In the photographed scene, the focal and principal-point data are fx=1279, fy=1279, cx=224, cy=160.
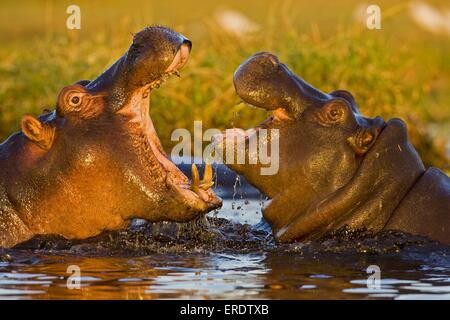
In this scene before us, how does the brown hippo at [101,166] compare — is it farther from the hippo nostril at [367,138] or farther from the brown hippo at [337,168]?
the hippo nostril at [367,138]

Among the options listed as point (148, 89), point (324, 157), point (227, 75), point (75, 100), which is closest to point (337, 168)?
point (324, 157)

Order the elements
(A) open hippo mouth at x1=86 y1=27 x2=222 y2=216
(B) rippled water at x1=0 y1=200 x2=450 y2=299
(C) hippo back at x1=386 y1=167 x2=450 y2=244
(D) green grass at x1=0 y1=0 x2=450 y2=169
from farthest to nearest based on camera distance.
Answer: (D) green grass at x1=0 y1=0 x2=450 y2=169, (C) hippo back at x1=386 y1=167 x2=450 y2=244, (A) open hippo mouth at x1=86 y1=27 x2=222 y2=216, (B) rippled water at x1=0 y1=200 x2=450 y2=299

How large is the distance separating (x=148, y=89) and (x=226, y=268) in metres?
1.21

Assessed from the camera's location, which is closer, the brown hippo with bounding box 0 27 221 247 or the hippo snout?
the brown hippo with bounding box 0 27 221 247

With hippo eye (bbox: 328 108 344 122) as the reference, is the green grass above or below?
above

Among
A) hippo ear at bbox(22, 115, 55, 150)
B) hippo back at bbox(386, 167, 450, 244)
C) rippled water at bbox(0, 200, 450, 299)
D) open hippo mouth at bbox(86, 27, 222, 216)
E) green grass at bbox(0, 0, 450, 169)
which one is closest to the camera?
rippled water at bbox(0, 200, 450, 299)

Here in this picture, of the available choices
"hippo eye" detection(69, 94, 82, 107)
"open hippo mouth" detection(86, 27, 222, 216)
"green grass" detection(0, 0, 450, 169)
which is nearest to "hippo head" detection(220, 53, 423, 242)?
"open hippo mouth" detection(86, 27, 222, 216)

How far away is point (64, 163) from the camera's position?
7.60m

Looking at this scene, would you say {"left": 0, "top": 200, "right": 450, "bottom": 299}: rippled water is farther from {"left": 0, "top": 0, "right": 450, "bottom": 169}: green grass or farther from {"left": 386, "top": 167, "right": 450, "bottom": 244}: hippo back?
{"left": 0, "top": 0, "right": 450, "bottom": 169}: green grass

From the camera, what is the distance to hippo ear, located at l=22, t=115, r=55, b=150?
25.1 ft

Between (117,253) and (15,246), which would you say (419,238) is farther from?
(15,246)

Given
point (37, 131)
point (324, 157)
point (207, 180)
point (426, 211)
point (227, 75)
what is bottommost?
point (426, 211)

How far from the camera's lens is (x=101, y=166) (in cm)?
758

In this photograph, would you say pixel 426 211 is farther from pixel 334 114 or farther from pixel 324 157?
pixel 334 114
